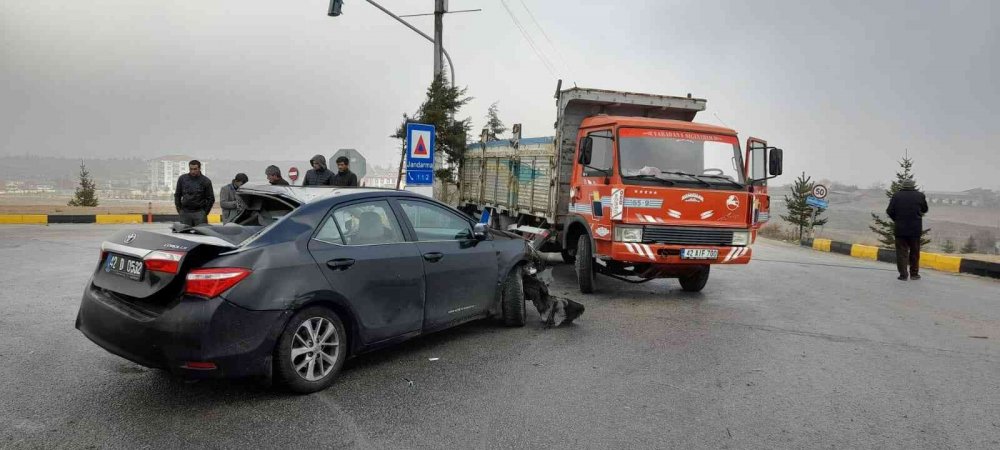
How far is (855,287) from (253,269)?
9.62m

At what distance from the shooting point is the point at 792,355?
5.53 m

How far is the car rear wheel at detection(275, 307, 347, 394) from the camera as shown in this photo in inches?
157

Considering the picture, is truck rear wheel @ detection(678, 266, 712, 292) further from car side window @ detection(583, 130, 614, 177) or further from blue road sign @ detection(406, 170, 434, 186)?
blue road sign @ detection(406, 170, 434, 186)

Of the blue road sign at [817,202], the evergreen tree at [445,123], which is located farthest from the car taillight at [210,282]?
the blue road sign at [817,202]

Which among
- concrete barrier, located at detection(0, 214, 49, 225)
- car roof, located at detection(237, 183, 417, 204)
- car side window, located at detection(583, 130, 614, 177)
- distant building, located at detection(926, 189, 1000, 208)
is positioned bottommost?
concrete barrier, located at detection(0, 214, 49, 225)

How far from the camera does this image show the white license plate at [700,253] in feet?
25.0

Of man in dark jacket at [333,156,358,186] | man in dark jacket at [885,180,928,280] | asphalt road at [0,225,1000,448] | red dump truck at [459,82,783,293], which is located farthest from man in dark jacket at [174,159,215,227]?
man in dark jacket at [885,180,928,280]

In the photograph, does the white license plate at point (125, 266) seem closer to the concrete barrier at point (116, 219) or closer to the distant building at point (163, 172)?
the concrete barrier at point (116, 219)

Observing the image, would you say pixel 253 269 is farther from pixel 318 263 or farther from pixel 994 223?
pixel 994 223

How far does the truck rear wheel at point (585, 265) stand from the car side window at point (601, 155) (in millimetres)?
913

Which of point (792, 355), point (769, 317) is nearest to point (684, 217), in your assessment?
point (769, 317)

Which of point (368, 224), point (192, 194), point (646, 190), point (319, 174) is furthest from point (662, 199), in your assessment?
point (192, 194)

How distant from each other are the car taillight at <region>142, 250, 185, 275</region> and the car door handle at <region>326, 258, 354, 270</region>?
0.92 meters

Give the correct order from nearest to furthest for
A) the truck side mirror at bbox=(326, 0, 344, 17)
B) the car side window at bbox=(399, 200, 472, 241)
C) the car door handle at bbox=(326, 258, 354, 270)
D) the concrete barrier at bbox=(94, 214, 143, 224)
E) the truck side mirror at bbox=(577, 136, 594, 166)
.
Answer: the car door handle at bbox=(326, 258, 354, 270) → the car side window at bbox=(399, 200, 472, 241) → the truck side mirror at bbox=(577, 136, 594, 166) → the truck side mirror at bbox=(326, 0, 344, 17) → the concrete barrier at bbox=(94, 214, 143, 224)
